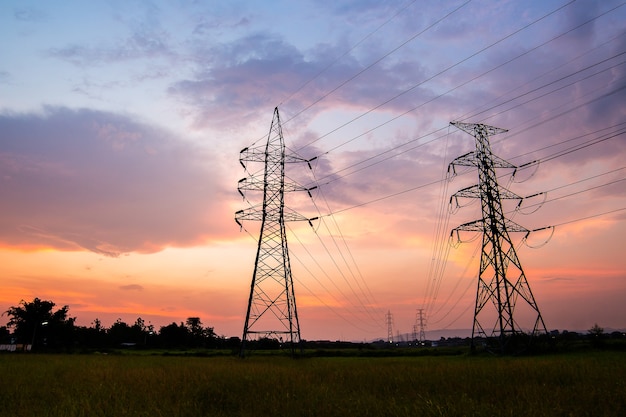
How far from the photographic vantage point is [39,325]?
130m

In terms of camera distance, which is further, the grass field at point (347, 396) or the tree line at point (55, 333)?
the tree line at point (55, 333)

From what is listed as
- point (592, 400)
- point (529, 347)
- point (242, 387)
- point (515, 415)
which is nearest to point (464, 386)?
point (592, 400)

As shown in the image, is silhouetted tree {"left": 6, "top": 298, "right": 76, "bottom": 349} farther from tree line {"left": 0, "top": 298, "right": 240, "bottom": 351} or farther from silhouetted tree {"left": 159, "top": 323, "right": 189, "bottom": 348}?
silhouetted tree {"left": 159, "top": 323, "right": 189, "bottom": 348}

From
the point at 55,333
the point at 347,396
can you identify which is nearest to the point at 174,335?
the point at 55,333

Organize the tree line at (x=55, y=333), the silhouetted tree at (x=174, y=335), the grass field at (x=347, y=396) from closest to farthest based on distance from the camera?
1. the grass field at (x=347, y=396)
2. the tree line at (x=55, y=333)
3. the silhouetted tree at (x=174, y=335)

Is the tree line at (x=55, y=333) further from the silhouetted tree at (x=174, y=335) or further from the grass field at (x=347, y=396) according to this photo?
the grass field at (x=347, y=396)

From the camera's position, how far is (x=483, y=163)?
1868 inches

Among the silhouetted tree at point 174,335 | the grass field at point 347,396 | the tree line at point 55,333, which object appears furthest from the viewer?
the silhouetted tree at point 174,335

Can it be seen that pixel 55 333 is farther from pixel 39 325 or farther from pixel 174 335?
pixel 174 335

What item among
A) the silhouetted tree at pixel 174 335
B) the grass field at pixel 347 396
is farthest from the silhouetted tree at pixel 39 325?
the grass field at pixel 347 396

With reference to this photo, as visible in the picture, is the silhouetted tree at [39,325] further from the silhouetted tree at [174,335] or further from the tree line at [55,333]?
the silhouetted tree at [174,335]

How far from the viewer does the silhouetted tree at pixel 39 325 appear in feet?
425

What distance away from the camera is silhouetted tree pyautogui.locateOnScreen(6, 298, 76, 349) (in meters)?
130

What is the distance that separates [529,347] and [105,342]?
16414 centimetres
